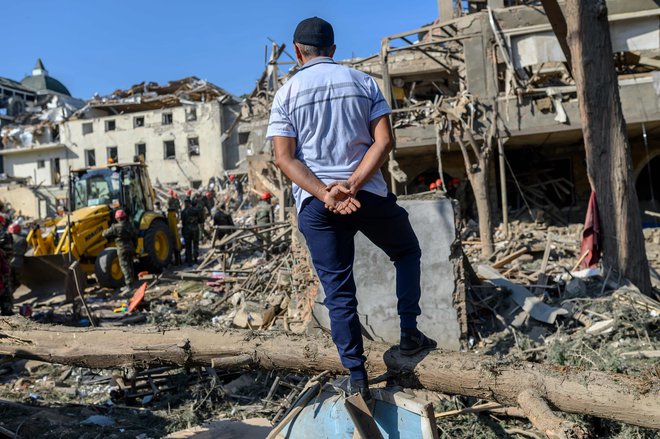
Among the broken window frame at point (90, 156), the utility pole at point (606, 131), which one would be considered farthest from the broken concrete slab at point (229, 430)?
the broken window frame at point (90, 156)

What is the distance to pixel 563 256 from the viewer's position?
37.7ft

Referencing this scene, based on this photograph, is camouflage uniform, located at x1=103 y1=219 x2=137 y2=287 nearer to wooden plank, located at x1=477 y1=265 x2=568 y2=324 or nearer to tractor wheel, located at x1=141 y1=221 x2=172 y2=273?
tractor wheel, located at x1=141 y1=221 x2=172 y2=273

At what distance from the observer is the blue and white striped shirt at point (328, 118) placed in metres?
2.63

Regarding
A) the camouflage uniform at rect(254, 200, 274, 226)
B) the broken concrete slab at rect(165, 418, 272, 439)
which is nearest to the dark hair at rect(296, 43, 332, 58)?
the broken concrete slab at rect(165, 418, 272, 439)

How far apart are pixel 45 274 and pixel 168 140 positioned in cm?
3008

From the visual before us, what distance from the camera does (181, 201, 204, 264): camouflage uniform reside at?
14.5 m

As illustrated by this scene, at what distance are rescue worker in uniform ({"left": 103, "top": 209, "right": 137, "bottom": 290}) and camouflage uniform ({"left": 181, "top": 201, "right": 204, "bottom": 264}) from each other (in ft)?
11.5

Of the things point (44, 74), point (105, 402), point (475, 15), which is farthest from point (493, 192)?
point (44, 74)

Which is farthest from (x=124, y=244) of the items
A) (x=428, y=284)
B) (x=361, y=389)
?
(x=361, y=389)

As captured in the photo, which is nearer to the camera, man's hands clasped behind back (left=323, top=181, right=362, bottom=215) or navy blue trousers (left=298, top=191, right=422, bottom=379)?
man's hands clasped behind back (left=323, top=181, right=362, bottom=215)

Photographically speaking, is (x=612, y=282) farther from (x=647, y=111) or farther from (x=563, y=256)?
(x=647, y=111)

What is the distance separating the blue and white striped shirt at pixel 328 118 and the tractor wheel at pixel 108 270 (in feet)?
29.8

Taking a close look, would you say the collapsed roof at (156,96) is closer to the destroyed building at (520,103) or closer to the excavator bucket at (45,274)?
the destroyed building at (520,103)

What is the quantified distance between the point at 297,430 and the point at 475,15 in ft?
51.0
